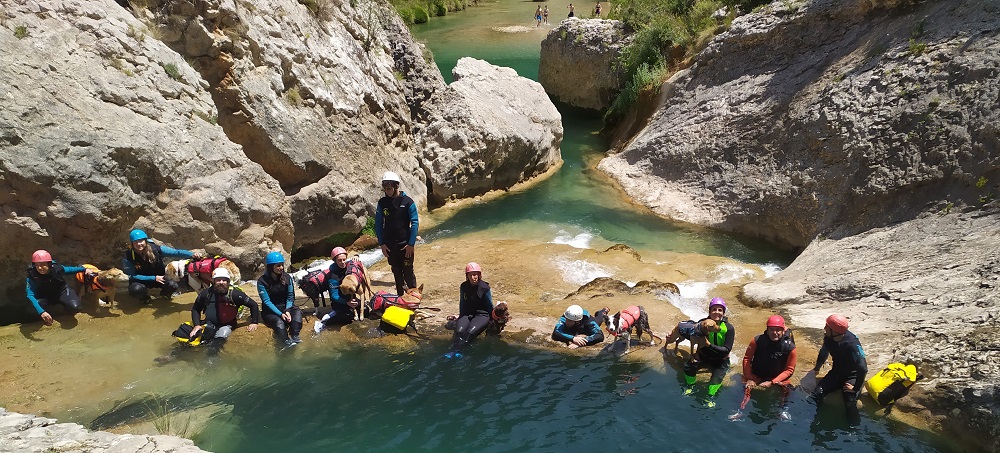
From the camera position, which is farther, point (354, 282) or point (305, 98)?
point (305, 98)

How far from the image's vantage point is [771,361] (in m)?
8.47

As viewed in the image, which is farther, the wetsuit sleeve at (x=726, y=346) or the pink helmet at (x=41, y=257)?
the pink helmet at (x=41, y=257)

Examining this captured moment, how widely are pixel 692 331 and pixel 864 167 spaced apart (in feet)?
25.4

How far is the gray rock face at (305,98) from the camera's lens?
13.8 metres

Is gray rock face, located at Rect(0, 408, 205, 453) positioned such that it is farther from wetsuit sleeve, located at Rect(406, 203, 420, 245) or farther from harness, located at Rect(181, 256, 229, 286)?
wetsuit sleeve, located at Rect(406, 203, 420, 245)

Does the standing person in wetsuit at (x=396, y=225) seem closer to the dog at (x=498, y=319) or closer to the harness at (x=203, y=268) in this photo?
the dog at (x=498, y=319)

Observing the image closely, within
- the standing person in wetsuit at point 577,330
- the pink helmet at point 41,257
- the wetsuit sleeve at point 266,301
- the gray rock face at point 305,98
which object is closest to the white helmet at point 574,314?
the standing person in wetsuit at point 577,330

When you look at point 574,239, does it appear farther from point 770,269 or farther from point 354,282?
point 354,282

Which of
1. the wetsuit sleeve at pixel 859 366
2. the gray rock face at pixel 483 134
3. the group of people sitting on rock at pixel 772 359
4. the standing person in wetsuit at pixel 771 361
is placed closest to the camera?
the wetsuit sleeve at pixel 859 366

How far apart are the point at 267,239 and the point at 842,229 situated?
11311 millimetres

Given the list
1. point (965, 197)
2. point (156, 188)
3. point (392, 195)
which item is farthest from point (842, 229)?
point (156, 188)

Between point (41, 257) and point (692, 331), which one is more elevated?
point (41, 257)

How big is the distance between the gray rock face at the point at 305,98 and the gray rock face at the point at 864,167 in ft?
24.8

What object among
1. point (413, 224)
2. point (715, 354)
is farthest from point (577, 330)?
point (413, 224)
